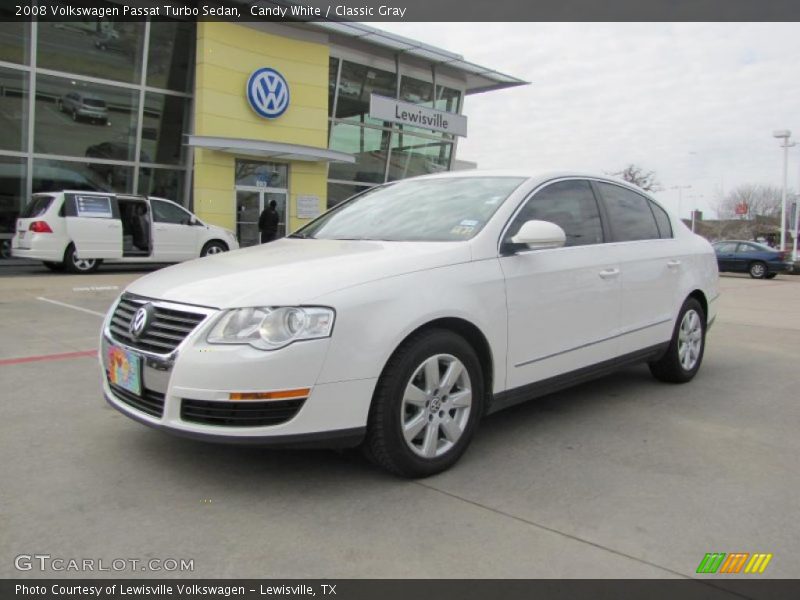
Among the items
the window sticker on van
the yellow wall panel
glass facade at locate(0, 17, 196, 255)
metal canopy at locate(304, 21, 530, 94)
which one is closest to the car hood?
the window sticker on van

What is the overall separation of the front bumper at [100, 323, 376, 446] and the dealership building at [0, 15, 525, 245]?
15.4 m

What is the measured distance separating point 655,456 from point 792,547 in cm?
102

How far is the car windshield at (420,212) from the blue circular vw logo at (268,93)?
1484 centimetres

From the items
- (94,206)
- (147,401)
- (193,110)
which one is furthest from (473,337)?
(193,110)

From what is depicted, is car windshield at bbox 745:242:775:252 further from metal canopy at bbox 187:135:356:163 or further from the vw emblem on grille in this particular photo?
the vw emblem on grille

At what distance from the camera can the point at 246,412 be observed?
2.88 meters

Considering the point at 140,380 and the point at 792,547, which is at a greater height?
the point at 140,380

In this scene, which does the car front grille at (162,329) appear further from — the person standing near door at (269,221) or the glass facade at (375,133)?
the glass facade at (375,133)

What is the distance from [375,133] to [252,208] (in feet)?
19.9

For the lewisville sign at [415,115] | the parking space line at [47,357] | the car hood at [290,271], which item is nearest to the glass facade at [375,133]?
the lewisville sign at [415,115]

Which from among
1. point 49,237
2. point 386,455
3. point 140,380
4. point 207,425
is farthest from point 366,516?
point 49,237

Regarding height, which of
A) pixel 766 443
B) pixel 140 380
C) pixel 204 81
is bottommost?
pixel 766 443

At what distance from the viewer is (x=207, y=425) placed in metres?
2.92

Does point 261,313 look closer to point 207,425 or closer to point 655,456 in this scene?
point 207,425
